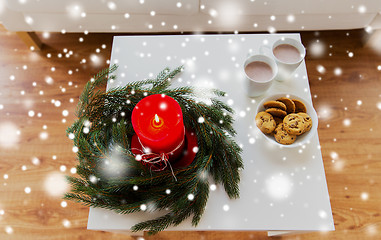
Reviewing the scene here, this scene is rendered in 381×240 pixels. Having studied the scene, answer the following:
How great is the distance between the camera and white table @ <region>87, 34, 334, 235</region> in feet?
2.60

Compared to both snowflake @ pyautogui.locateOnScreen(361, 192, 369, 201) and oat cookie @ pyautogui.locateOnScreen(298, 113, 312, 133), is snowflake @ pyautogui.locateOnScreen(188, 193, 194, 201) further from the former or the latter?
snowflake @ pyautogui.locateOnScreen(361, 192, 369, 201)

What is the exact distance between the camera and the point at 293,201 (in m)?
0.81

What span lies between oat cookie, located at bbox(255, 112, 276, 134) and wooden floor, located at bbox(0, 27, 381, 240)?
600mm

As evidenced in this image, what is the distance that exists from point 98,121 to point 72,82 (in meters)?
0.80

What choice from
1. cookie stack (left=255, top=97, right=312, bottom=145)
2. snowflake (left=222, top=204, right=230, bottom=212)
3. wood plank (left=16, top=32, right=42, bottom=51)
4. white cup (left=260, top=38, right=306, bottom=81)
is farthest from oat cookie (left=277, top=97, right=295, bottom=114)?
wood plank (left=16, top=32, right=42, bottom=51)

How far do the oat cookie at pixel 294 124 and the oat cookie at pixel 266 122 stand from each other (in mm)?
34

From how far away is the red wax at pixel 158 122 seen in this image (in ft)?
2.03

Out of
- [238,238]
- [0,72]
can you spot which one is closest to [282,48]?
[238,238]

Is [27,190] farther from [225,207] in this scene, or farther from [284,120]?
[284,120]

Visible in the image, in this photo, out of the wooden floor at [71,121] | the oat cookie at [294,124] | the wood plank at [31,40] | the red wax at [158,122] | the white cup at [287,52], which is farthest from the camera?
the wood plank at [31,40]

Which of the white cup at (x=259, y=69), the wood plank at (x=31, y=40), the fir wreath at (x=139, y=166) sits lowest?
the fir wreath at (x=139, y=166)

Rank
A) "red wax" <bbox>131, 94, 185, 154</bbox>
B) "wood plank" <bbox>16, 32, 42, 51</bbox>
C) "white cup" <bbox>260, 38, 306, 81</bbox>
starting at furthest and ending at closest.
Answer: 1. "wood plank" <bbox>16, 32, 42, 51</bbox>
2. "white cup" <bbox>260, 38, 306, 81</bbox>
3. "red wax" <bbox>131, 94, 185, 154</bbox>

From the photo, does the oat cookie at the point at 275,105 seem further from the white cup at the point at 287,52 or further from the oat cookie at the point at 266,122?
the white cup at the point at 287,52

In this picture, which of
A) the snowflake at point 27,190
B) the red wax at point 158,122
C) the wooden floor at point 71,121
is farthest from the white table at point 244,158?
the snowflake at point 27,190
